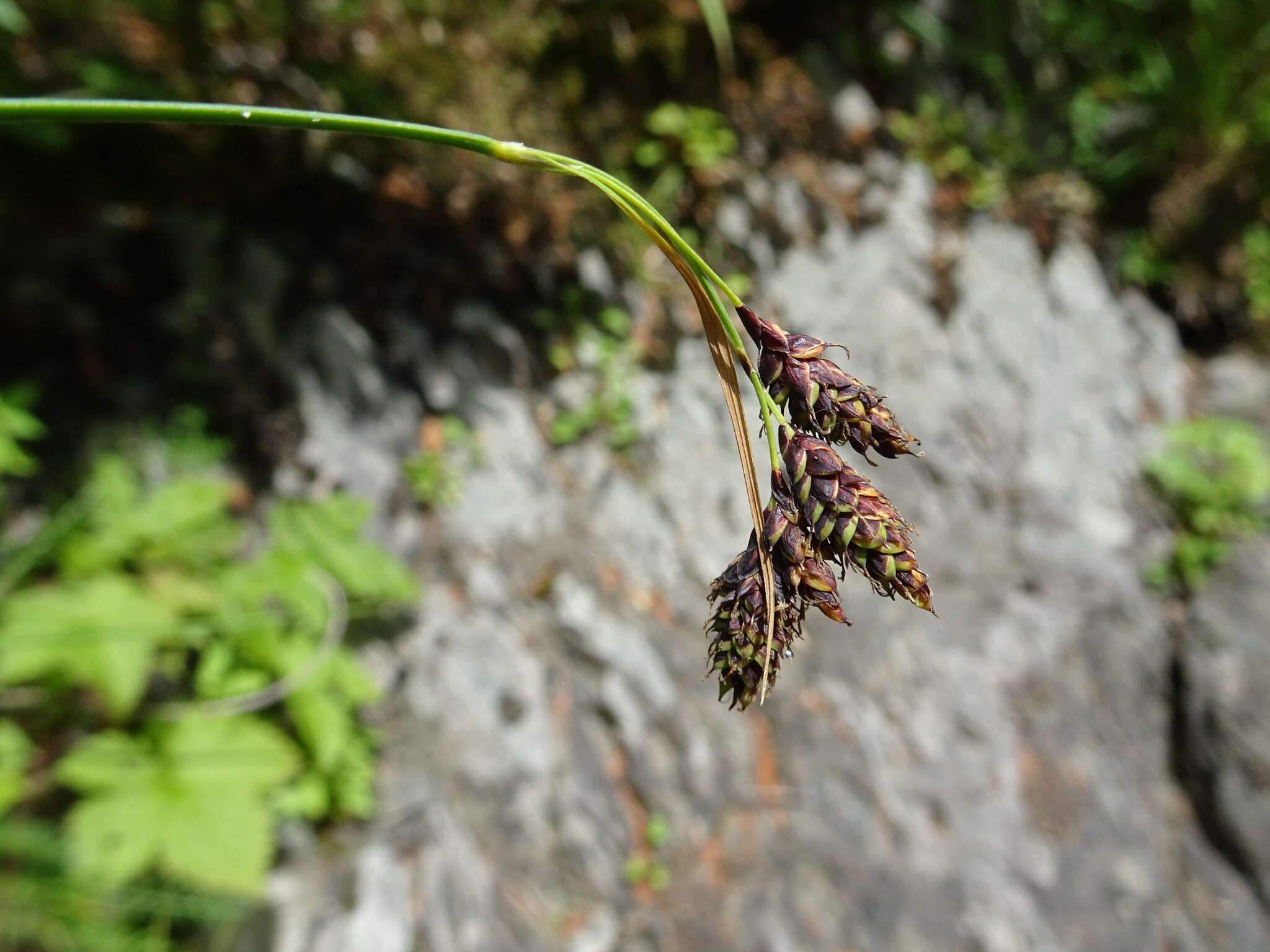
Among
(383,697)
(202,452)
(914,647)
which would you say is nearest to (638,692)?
(383,697)

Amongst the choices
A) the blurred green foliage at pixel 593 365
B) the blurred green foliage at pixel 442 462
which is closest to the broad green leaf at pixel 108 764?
the blurred green foliage at pixel 442 462

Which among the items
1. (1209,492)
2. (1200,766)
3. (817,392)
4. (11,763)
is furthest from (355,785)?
(1209,492)

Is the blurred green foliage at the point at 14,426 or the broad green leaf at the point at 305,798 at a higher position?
the blurred green foliage at the point at 14,426

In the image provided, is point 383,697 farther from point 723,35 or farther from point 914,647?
point 723,35

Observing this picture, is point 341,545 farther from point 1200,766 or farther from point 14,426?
point 1200,766

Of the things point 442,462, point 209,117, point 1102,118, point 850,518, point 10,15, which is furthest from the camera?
point 1102,118

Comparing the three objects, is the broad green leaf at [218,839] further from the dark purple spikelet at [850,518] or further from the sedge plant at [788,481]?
the dark purple spikelet at [850,518]
